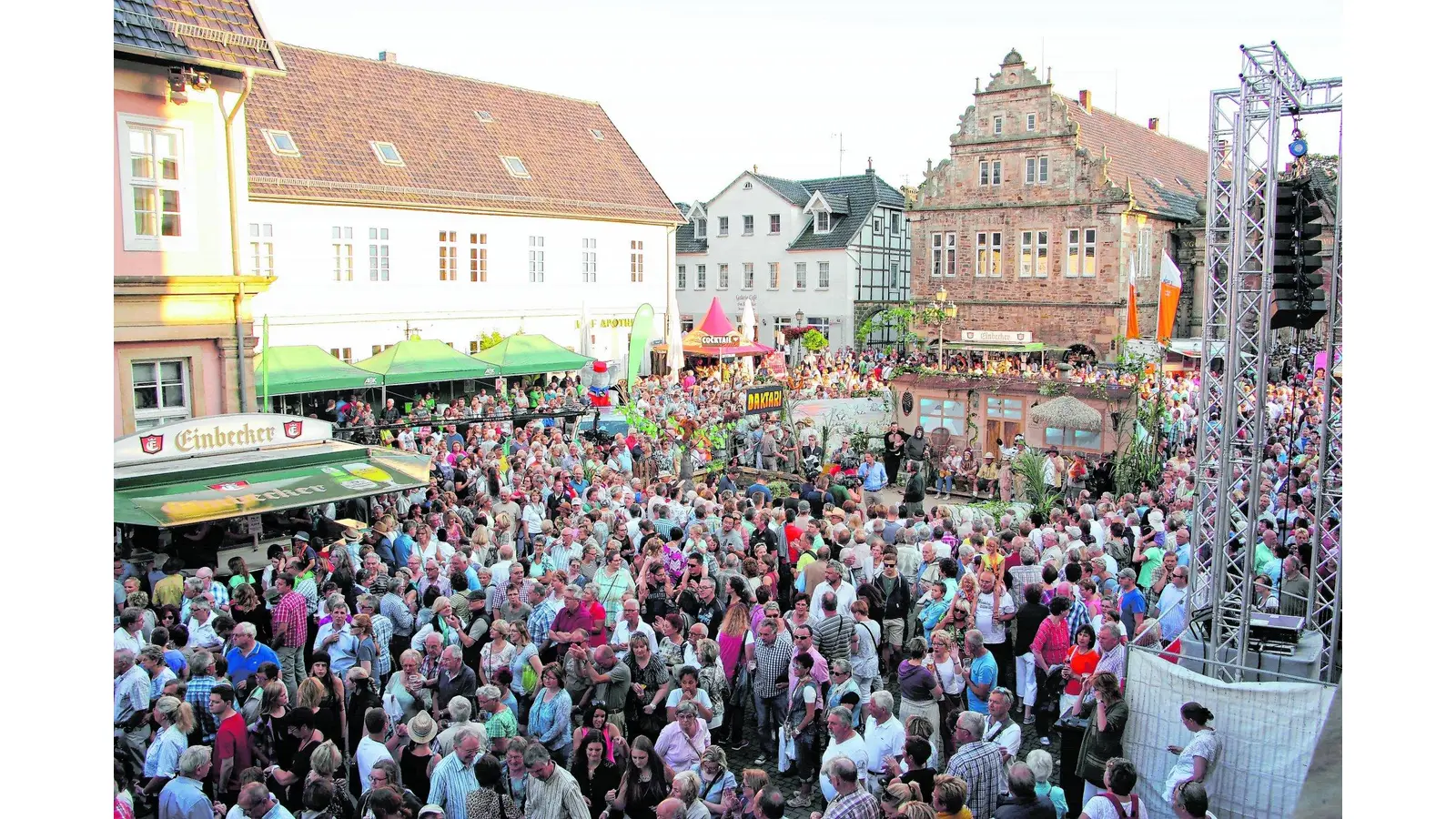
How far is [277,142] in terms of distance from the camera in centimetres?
2219

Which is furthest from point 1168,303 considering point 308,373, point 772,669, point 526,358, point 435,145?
point 435,145

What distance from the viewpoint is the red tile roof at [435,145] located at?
74.1 feet

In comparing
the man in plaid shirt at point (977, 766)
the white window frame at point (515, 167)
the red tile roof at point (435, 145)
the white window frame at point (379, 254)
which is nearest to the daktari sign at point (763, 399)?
the man in plaid shirt at point (977, 766)

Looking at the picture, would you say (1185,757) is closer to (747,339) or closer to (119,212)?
Answer: (119,212)

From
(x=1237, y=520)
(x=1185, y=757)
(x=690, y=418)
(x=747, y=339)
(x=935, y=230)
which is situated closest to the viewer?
(x=1185, y=757)

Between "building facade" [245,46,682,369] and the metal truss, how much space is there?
18.0 m

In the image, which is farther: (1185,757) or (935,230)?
(935,230)

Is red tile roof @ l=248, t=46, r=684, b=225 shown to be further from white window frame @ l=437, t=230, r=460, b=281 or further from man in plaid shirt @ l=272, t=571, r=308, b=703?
man in plaid shirt @ l=272, t=571, r=308, b=703

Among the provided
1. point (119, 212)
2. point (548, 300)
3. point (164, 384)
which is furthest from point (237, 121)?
point (548, 300)

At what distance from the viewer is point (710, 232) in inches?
1515

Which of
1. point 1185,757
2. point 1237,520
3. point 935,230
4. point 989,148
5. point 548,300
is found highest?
point 989,148

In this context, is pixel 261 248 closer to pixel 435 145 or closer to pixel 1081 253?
pixel 435 145

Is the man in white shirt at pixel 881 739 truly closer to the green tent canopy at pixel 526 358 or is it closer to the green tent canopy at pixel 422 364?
the green tent canopy at pixel 422 364

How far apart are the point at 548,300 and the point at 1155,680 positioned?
22117mm
